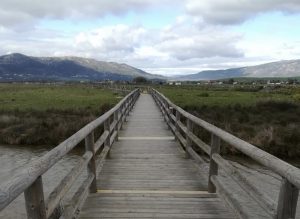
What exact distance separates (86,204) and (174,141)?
612cm

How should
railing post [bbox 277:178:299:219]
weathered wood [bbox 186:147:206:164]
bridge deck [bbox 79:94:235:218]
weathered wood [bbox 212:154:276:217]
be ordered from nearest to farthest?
1. railing post [bbox 277:178:299:219]
2. weathered wood [bbox 212:154:276:217]
3. bridge deck [bbox 79:94:235:218]
4. weathered wood [bbox 186:147:206:164]

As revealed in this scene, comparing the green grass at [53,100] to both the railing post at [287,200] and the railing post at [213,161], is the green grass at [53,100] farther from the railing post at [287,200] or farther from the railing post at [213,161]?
the railing post at [287,200]

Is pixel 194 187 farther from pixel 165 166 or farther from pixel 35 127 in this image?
pixel 35 127

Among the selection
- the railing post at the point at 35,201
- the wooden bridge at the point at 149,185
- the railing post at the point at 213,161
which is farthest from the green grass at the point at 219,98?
the railing post at the point at 35,201

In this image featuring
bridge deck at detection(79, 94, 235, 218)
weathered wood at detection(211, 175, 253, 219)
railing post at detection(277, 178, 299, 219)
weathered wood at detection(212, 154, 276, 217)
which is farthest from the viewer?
bridge deck at detection(79, 94, 235, 218)

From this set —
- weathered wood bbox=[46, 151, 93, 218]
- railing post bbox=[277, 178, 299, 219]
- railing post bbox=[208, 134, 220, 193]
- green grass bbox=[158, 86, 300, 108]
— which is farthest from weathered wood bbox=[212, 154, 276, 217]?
green grass bbox=[158, 86, 300, 108]

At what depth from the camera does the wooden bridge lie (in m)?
2.76

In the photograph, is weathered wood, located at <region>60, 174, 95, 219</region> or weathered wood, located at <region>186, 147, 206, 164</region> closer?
weathered wood, located at <region>60, 174, 95, 219</region>

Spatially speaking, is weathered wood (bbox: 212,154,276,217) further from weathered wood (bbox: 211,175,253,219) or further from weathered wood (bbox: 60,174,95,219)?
weathered wood (bbox: 60,174,95,219)

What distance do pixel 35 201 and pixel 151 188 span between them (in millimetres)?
3225

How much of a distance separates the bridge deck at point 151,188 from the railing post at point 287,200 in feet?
5.97

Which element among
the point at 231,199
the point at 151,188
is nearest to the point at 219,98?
the point at 151,188

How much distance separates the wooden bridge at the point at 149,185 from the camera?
276cm

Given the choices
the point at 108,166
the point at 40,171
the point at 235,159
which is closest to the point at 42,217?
the point at 40,171
